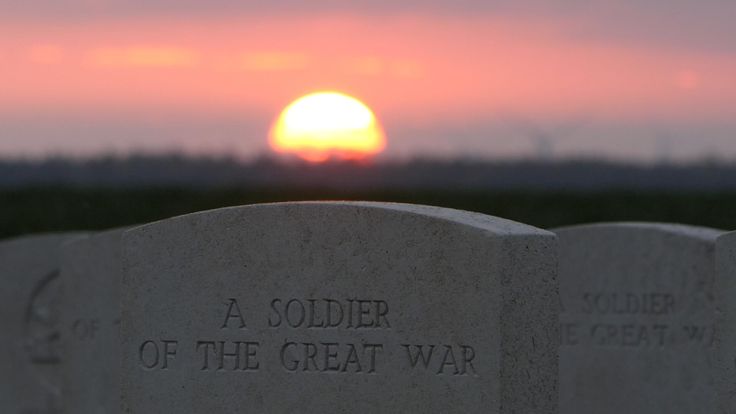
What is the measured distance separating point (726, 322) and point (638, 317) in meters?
1.50

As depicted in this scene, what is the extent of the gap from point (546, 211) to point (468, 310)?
32554 millimetres

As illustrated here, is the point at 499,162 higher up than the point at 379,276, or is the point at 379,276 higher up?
the point at 499,162

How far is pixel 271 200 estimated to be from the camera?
39.3 m

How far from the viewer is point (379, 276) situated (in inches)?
197

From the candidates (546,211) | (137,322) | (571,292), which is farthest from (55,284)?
(546,211)

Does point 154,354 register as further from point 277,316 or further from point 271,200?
point 271,200

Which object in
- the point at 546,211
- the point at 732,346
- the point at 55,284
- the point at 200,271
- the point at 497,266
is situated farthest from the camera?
the point at 546,211

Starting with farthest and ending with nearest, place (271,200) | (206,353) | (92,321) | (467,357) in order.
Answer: (271,200) < (92,321) < (206,353) < (467,357)

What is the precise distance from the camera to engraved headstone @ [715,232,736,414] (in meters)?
5.75

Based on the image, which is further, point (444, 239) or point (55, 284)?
point (55, 284)

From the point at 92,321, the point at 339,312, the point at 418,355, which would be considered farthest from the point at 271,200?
the point at 418,355

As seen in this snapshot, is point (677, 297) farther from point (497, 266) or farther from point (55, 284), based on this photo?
point (55, 284)

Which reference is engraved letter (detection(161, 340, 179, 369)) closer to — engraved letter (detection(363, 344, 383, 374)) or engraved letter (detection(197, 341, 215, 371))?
engraved letter (detection(197, 341, 215, 371))

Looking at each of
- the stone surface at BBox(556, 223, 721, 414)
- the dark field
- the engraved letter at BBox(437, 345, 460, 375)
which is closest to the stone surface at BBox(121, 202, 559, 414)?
the engraved letter at BBox(437, 345, 460, 375)
